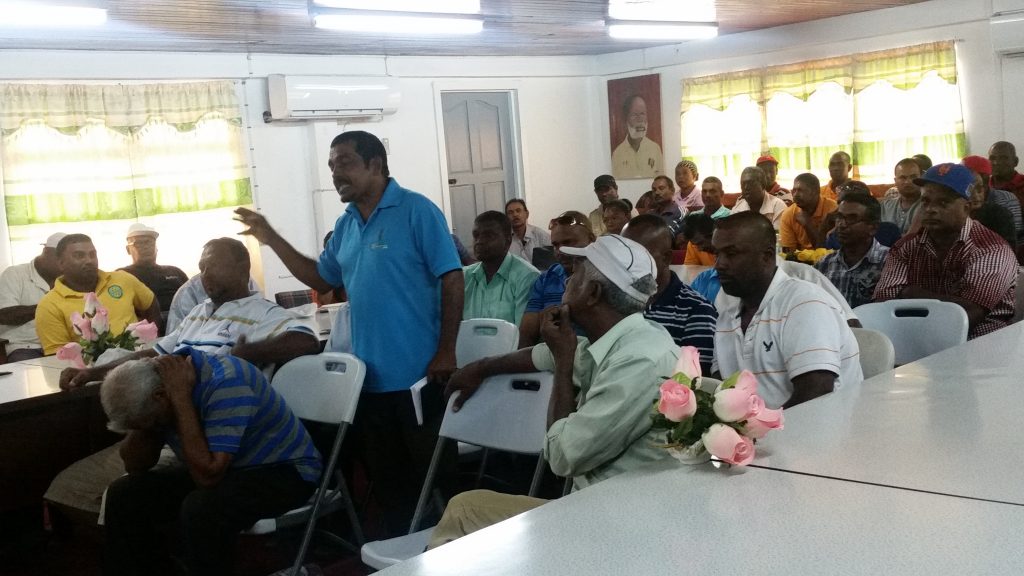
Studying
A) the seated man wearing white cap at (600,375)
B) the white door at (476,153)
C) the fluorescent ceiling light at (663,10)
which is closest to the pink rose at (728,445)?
the seated man wearing white cap at (600,375)

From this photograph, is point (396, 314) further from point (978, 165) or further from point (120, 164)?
point (120, 164)

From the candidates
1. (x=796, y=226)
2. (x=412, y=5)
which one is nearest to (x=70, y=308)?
(x=412, y=5)

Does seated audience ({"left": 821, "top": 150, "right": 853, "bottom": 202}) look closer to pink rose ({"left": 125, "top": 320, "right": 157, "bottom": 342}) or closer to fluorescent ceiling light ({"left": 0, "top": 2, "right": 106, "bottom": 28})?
fluorescent ceiling light ({"left": 0, "top": 2, "right": 106, "bottom": 28})

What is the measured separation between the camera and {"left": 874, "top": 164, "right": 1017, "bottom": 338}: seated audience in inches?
156

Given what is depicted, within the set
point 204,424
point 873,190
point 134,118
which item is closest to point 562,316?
point 204,424

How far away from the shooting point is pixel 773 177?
1007cm

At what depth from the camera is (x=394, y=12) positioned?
7.03m

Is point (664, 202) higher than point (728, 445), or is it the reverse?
point (664, 202)

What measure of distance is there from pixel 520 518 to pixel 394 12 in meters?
5.74

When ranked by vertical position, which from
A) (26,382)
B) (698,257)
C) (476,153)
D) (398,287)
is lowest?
(26,382)

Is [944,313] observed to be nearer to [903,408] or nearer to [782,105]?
[903,408]

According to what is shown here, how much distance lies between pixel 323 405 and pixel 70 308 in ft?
7.88

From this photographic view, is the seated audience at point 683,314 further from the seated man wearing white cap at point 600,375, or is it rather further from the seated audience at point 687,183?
the seated audience at point 687,183

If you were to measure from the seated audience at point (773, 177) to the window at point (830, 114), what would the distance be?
15.8 inches
